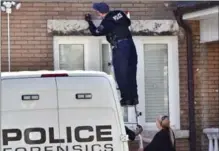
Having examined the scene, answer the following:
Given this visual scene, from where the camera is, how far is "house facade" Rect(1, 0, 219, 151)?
35.9 feet

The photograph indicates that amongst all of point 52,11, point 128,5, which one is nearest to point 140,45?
point 128,5

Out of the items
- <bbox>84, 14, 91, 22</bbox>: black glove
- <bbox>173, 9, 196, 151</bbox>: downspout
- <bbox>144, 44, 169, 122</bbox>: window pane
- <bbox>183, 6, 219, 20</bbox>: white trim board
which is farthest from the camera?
<bbox>144, 44, 169, 122</bbox>: window pane

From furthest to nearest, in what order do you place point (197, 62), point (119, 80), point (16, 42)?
point (197, 62), point (16, 42), point (119, 80)

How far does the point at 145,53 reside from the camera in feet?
37.9

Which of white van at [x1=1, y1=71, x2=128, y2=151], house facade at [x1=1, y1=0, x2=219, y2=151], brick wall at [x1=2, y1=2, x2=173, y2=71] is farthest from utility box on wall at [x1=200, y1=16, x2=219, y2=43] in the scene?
white van at [x1=1, y1=71, x2=128, y2=151]

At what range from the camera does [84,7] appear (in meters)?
11.1

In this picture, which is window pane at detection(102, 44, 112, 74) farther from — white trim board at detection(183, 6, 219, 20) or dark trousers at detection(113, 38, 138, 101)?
dark trousers at detection(113, 38, 138, 101)

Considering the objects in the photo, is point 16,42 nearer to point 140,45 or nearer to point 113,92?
point 140,45

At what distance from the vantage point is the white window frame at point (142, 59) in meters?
11.2

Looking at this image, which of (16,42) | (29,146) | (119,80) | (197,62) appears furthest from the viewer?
(197,62)

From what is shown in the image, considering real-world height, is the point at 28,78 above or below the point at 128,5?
below

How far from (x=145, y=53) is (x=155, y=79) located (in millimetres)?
447

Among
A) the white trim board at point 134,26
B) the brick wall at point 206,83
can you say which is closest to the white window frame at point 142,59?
the white trim board at point 134,26

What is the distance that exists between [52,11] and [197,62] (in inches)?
96.5
